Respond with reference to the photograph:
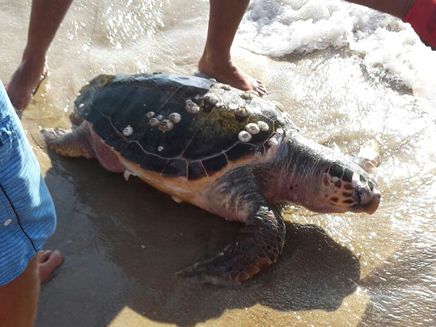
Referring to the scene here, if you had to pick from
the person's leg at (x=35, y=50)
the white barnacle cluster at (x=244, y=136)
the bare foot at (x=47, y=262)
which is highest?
the white barnacle cluster at (x=244, y=136)

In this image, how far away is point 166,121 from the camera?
2279mm

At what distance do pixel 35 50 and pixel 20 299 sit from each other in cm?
196

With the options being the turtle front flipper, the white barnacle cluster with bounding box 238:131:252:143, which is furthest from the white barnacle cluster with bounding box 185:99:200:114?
the turtle front flipper

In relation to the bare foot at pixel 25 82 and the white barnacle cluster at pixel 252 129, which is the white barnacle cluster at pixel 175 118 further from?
the bare foot at pixel 25 82

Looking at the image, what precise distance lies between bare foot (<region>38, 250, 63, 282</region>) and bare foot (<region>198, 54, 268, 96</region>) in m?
1.65

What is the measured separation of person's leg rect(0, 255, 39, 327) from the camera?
3.96 ft

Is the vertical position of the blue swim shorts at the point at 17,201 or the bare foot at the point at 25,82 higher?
the blue swim shorts at the point at 17,201

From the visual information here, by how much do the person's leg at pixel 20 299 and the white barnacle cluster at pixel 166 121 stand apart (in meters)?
1.11

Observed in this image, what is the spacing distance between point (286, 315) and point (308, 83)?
1807mm

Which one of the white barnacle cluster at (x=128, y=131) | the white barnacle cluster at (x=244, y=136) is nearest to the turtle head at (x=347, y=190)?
the white barnacle cluster at (x=244, y=136)

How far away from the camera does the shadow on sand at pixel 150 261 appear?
181cm

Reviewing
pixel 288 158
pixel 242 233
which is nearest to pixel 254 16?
pixel 288 158

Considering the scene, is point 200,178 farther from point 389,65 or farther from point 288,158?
point 389,65

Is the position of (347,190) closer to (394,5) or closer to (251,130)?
(251,130)
